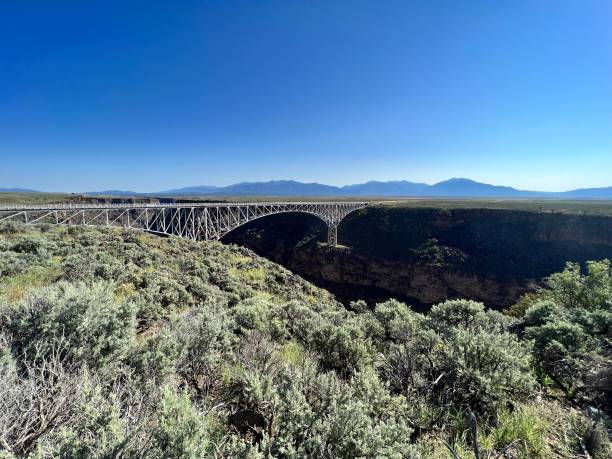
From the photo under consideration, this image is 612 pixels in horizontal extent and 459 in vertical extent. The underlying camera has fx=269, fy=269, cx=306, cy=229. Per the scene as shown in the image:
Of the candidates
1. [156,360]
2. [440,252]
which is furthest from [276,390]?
[440,252]

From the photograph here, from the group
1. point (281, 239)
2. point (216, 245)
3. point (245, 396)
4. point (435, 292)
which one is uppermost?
point (245, 396)

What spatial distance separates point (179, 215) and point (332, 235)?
2967 cm

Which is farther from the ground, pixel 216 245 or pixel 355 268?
pixel 216 245

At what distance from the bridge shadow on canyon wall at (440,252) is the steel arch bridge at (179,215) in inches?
194

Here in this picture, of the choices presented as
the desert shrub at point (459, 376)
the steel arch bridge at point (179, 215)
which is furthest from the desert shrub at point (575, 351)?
the steel arch bridge at point (179, 215)

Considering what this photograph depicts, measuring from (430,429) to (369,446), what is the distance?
3.83 feet

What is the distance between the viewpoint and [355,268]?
42.5m

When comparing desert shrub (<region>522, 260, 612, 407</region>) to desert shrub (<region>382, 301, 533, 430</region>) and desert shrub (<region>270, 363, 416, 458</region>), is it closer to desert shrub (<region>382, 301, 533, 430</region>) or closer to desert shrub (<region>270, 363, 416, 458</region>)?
desert shrub (<region>382, 301, 533, 430</region>)

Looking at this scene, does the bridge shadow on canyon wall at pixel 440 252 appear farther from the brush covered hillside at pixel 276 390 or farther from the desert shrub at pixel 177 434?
the desert shrub at pixel 177 434

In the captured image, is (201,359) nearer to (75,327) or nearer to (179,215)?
(75,327)

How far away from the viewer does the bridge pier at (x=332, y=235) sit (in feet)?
149

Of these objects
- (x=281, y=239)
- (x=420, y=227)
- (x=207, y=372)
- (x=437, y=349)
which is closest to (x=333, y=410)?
(x=207, y=372)

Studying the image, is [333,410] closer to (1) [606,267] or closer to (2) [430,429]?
(2) [430,429]

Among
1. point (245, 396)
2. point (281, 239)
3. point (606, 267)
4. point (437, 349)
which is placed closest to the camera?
point (245, 396)
